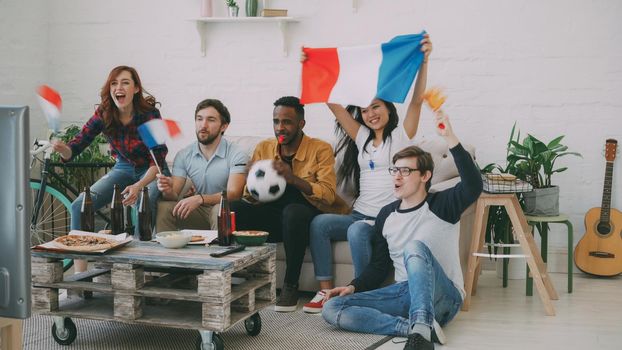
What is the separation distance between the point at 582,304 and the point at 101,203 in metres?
2.39

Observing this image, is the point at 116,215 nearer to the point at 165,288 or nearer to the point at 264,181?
the point at 165,288

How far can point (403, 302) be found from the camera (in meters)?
3.09

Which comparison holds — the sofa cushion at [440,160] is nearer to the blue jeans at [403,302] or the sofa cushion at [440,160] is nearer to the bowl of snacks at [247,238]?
the blue jeans at [403,302]

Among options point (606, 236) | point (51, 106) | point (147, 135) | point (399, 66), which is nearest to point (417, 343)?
point (399, 66)

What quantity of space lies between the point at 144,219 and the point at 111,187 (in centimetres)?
74

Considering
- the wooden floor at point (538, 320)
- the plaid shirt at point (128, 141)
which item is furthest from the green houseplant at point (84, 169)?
the wooden floor at point (538, 320)

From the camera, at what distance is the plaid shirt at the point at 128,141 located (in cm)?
375

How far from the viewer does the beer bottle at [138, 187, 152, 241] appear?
3.11 metres

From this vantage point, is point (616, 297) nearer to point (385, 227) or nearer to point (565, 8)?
point (385, 227)

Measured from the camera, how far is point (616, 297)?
3783mm

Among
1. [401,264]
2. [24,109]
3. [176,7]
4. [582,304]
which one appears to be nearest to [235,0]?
[176,7]

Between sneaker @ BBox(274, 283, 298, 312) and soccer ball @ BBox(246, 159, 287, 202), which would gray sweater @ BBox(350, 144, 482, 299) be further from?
soccer ball @ BBox(246, 159, 287, 202)

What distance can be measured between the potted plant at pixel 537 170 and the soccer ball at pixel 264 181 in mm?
1303

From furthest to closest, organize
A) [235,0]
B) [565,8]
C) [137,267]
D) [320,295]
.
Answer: [235,0] → [565,8] → [320,295] → [137,267]
